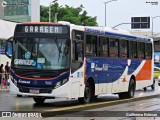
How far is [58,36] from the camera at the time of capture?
55.9 ft

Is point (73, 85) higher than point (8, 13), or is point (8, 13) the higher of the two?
point (8, 13)

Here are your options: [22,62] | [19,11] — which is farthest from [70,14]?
[22,62]

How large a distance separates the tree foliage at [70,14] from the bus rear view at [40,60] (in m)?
70.0

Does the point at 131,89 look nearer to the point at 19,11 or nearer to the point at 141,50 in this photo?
the point at 141,50

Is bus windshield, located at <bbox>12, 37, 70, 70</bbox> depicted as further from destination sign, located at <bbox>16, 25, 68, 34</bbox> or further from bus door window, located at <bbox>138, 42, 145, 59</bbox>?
bus door window, located at <bbox>138, 42, 145, 59</bbox>

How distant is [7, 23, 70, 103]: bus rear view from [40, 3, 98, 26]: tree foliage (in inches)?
2756

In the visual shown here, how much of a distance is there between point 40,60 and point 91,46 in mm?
2836

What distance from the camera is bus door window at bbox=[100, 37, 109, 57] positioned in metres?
19.8

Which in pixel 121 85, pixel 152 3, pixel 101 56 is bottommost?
pixel 121 85

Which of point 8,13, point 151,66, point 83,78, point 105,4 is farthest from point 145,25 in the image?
point 83,78

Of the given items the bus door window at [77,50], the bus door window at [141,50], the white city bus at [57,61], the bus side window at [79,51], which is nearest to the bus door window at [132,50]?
the bus door window at [141,50]

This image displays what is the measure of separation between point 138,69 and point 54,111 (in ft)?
34.4

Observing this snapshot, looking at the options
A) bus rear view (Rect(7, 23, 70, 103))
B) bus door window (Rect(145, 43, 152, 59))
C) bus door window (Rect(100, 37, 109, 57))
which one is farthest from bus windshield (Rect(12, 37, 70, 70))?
bus door window (Rect(145, 43, 152, 59))

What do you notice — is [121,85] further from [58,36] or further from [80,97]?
[58,36]
